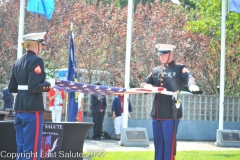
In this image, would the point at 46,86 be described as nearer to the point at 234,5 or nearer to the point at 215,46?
the point at 234,5

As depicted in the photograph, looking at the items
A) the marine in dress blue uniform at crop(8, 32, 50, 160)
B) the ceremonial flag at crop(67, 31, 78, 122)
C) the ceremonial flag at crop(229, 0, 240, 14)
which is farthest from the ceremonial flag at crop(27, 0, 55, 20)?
the marine in dress blue uniform at crop(8, 32, 50, 160)

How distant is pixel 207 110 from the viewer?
25453 mm

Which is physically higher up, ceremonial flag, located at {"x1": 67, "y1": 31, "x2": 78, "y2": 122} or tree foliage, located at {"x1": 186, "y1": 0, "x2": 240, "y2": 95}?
tree foliage, located at {"x1": 186, "y1": 0, "x2": 240, "y2": 95}

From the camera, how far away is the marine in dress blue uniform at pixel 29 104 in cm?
873

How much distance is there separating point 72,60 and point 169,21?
1575 cm

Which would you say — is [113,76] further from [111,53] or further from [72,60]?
[72,60]

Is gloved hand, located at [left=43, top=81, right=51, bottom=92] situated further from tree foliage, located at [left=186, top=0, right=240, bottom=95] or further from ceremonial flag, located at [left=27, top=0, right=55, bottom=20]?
tree foliage, located at [left=186, top=0, right=240, bottom=95]

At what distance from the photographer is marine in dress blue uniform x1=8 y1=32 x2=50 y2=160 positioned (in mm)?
8727

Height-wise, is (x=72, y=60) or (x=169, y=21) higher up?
(x=169, y=21)

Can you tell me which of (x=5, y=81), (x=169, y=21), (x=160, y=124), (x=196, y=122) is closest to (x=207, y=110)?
(x=196, y=122)

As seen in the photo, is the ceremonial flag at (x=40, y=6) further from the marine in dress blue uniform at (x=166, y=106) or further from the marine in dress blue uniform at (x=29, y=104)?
the marine in dress blue uniform at (x=29, y=104)

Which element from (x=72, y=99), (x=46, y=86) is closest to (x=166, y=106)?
(x=46, y=86)

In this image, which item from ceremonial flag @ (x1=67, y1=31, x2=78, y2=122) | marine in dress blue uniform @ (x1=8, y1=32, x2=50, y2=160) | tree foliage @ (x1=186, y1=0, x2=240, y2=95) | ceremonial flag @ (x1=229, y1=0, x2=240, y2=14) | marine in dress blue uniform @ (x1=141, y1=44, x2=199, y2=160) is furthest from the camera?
tree foliage @ (x1=186, y1=0, x2=240, y2=95)

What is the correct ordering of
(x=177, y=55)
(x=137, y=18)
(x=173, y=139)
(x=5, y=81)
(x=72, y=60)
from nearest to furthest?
(x=173, y=139), (x=72, y=60), (x=5, y=81), (x=177, y=55), (x=137, y=18)
